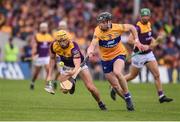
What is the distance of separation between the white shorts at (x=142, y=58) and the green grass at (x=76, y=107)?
1.12 metres

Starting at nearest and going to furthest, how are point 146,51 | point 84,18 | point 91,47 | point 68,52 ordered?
point 91,47 < point 68,52 < point 146,51 < point 84,18

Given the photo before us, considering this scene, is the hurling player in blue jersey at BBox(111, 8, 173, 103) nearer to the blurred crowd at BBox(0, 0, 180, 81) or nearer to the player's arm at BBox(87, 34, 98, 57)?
the player's arm at BBox(87, 34, 98, 57)

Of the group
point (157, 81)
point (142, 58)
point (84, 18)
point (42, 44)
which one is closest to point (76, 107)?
point (157, 81)

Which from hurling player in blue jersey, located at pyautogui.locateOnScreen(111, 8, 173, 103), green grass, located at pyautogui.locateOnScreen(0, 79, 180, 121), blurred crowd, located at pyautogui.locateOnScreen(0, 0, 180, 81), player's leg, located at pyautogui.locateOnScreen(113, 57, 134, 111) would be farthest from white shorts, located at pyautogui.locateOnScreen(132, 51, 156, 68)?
blurred crowd, located at pyautogui.locateOnScreen(0, 0, 180, 81)

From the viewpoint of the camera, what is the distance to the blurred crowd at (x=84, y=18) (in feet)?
128

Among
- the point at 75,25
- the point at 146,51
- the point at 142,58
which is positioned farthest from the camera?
the point at 75,25

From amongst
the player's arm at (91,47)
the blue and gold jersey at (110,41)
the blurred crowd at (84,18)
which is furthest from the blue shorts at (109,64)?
the blurred crowd at (84,18)

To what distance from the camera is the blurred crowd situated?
39.1 meters

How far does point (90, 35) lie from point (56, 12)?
2.25 metres

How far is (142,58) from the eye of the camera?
2269 cm

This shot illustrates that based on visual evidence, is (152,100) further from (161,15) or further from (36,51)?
(161,15)

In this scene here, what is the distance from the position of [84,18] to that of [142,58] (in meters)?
18.9

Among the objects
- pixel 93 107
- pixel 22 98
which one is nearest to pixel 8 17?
pixel 22 98

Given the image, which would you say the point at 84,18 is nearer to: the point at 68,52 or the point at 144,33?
the point at 144,33
